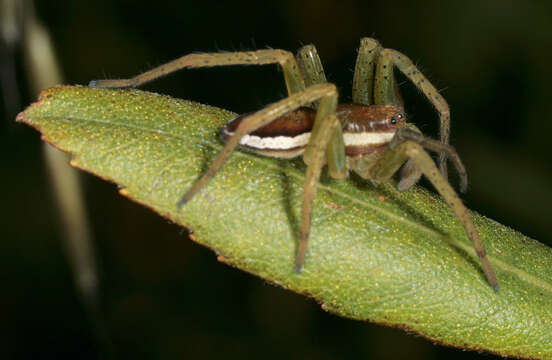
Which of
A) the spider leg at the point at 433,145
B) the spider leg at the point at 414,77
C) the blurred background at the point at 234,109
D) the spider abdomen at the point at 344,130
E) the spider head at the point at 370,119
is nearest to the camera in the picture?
the spider abdomen at the point at 344,130

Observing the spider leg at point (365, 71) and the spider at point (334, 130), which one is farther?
the spider leg at point (365, 71)

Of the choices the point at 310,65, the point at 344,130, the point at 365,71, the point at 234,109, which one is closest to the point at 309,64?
the point at 310,65

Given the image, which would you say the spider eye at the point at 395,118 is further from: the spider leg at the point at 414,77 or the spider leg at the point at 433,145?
the spider leg at the point at 414,77

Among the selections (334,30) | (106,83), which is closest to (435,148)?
(106,83)

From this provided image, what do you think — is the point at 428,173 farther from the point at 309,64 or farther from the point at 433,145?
the point at 309,64

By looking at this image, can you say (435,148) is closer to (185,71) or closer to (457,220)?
→ (457,220)

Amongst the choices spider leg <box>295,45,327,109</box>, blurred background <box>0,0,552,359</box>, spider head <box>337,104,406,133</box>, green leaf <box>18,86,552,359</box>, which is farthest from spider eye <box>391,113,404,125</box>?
blurred background <box>0,0,552,359</box>

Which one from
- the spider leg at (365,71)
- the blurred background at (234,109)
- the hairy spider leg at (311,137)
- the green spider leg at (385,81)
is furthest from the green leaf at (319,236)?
the blurred background at (234,109)
